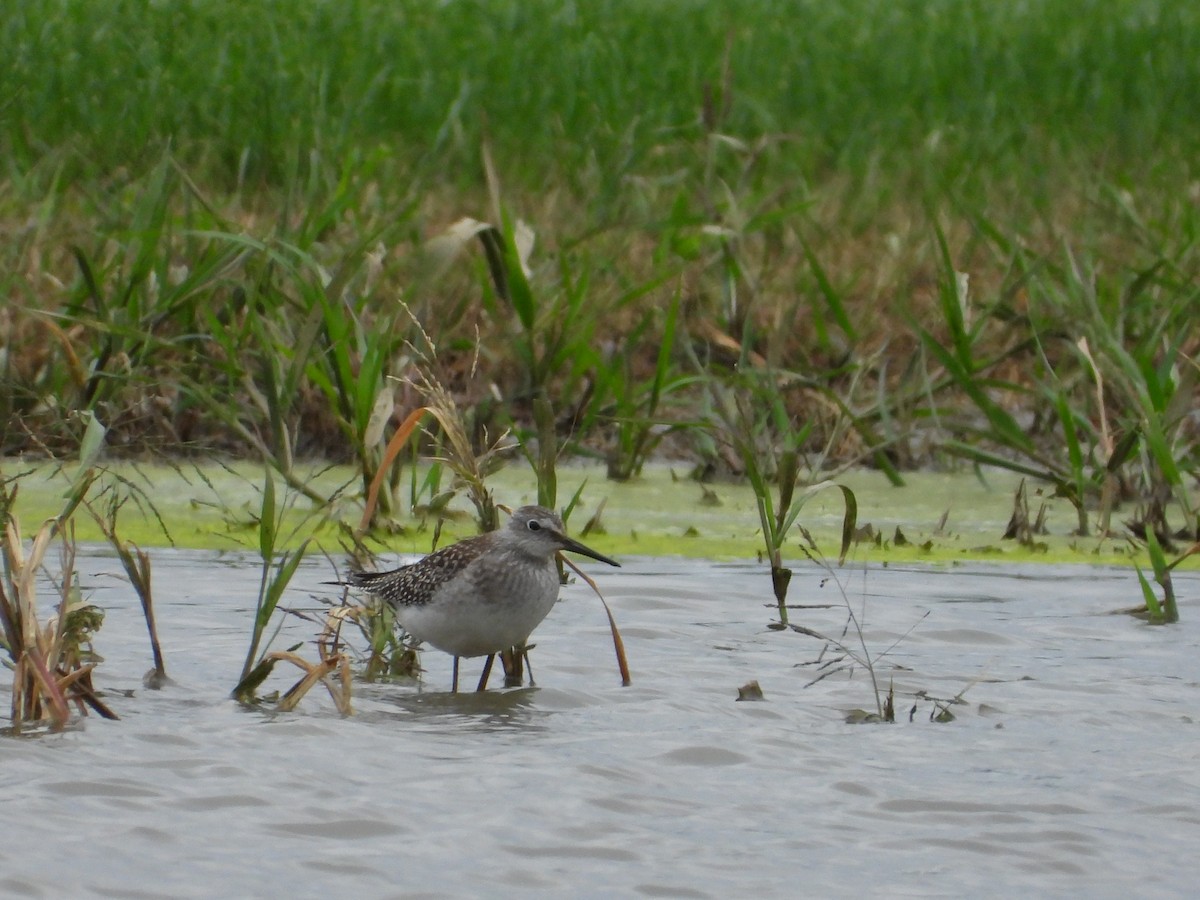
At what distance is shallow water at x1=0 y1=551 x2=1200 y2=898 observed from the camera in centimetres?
375

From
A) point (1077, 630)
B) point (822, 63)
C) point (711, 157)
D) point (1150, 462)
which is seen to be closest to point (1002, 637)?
point (1077, 630)

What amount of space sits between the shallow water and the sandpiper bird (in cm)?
17

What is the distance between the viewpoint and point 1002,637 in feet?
19.2

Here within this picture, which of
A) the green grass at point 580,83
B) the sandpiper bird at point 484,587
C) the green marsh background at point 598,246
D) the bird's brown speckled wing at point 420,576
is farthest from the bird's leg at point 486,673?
the green grass at point 580,83

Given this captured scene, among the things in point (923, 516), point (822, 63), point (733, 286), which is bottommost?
point (923, 516)

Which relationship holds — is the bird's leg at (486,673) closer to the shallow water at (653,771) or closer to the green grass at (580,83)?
the shallow water at (653,771)

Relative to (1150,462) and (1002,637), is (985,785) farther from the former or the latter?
(1150,462)

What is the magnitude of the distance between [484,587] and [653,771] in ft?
2.78

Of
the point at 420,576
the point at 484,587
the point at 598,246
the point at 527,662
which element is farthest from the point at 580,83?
the point at 484,587

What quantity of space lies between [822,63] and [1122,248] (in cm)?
490

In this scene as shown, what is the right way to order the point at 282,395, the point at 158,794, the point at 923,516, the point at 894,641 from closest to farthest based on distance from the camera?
the point at 158,794 → the point at 894,641 → the point at 282,395 → the point at 923,516

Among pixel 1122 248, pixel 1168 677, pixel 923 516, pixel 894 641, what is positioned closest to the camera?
pixel 1168 677

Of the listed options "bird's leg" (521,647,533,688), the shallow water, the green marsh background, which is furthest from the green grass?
"bird's leg" (521,647,533,688)

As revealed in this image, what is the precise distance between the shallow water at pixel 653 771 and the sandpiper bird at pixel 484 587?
17cm
